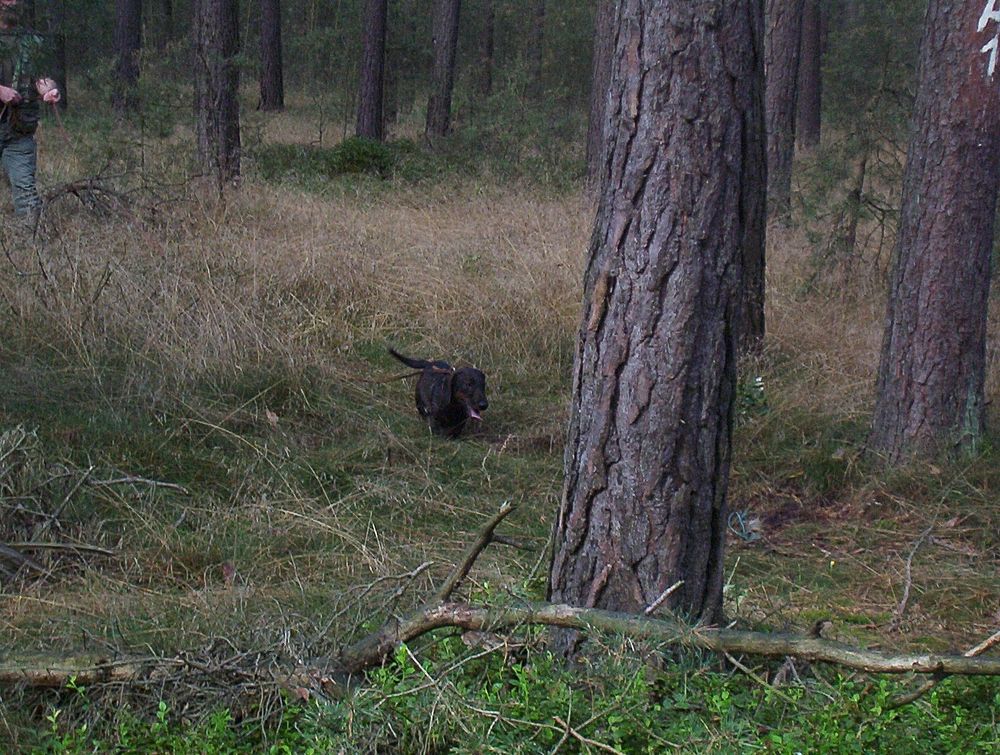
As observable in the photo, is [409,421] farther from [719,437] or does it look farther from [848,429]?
[719,437]

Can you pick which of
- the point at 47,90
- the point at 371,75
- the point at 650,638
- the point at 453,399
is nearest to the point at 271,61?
the point at 371,75

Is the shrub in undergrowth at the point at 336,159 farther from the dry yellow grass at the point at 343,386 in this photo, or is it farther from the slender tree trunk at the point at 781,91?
the slender tree trunk at the point at 781,91

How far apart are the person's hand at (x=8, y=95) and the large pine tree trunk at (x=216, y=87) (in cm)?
305

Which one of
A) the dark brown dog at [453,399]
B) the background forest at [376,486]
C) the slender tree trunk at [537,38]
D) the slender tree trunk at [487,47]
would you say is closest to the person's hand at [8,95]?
the background forest at [376,486]

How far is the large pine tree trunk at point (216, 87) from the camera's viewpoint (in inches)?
436

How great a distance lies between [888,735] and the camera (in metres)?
2.57

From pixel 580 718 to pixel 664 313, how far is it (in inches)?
40.1

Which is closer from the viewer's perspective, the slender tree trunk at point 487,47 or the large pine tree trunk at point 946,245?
the large pine tree trunk at point 946,245

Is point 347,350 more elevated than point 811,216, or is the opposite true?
point 811,216

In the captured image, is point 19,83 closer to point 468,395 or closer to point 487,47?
point 468,395

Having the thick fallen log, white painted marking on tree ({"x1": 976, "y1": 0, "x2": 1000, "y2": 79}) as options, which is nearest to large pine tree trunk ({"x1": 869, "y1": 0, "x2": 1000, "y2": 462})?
A: white painted marking on tree ({"x1": 976, "y1": 0, "x2": 1000, "y2": 79})

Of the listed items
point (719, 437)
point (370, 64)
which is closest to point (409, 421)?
point (719, 437)

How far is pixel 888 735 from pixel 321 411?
149 inches

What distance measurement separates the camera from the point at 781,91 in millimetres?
11008
